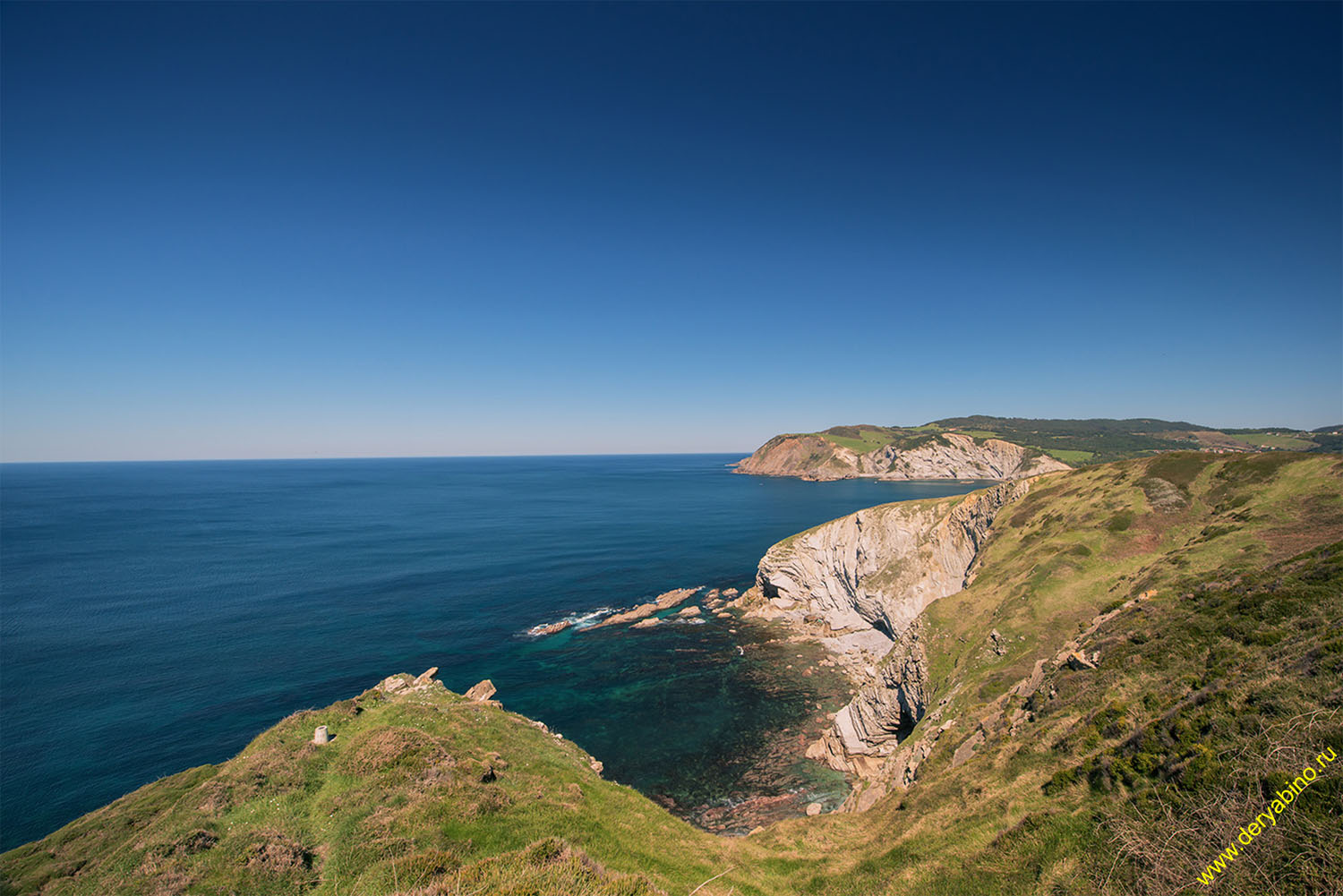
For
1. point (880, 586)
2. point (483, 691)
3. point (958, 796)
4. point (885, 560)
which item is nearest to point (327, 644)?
point (483, 691)

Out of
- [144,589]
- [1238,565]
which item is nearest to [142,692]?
[144,589]

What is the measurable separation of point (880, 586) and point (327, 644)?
2644 inches

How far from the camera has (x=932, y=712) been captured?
98.9ft

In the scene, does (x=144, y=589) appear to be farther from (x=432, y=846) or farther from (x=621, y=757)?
(x=432, y=846)

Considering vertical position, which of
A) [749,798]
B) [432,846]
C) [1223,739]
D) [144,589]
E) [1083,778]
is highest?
[1223,739]

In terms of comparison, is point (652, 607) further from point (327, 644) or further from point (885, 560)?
point (327, 644)

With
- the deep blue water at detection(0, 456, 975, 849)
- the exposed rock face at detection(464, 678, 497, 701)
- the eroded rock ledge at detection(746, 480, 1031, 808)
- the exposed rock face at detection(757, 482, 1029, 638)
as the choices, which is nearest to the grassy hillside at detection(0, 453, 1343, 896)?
the eroded rock ledge at detection(746, 480, 1031, 808)

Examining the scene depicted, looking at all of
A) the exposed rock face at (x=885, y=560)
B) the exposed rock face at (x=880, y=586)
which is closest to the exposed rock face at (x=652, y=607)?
the exposed rock face at (x=880, y=586)

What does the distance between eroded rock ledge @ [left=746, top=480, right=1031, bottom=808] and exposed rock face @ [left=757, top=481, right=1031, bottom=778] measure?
96 millimetres

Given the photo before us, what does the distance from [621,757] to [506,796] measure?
21982mm

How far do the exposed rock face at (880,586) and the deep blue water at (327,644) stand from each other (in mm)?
7577

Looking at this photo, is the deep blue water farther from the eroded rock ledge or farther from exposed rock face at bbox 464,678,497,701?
the eroded rock ledge

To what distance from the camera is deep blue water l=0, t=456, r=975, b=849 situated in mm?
37625

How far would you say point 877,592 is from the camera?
194ft
